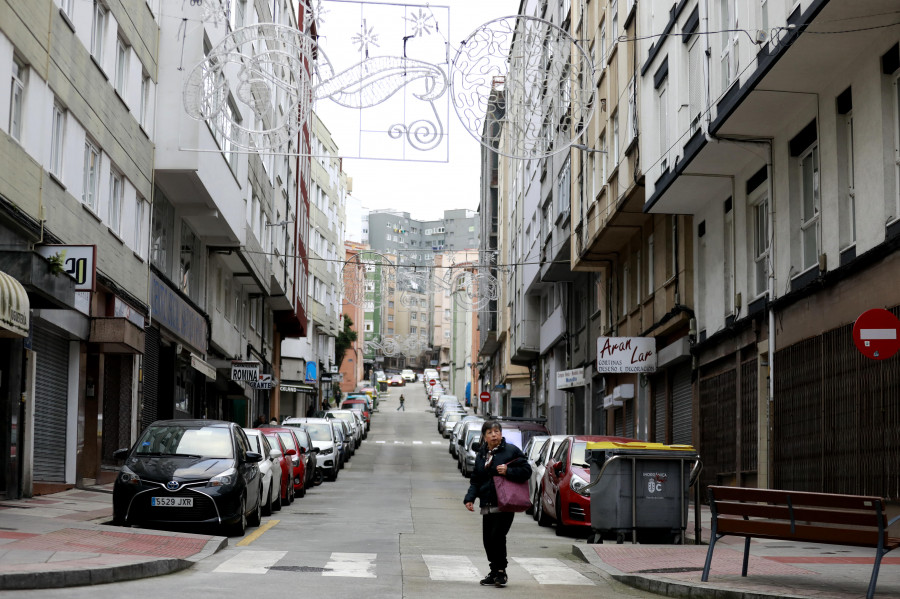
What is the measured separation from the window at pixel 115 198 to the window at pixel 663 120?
10647mm

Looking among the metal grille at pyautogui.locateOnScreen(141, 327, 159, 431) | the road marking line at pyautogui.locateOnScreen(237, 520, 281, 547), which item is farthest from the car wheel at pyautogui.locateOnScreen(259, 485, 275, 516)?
the metal grille at pyautogui.locateOnScreen(141, 327, 159, 431)

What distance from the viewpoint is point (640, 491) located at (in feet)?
50.1

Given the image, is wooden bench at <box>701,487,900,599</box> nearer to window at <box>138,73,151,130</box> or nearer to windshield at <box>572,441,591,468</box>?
windshield at <box>572,441,591,468</box>

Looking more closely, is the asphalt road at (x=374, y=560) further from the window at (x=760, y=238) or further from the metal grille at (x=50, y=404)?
the window at (x=760, y=238)

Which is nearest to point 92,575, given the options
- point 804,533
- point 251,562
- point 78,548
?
point 78,548

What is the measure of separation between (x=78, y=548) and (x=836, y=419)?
31.6ft

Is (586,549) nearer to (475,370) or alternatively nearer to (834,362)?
(834,362)

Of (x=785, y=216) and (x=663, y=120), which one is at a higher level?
(x=663, y=120)

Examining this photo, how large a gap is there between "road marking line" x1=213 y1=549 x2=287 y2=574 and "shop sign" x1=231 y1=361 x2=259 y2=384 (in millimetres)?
22666

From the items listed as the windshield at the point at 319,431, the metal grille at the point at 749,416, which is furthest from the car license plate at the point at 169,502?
the windshield at the point at 319,431

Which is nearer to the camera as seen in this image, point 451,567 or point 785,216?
point 451,567

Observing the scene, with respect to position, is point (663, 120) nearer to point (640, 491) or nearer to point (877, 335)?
point (640, 491)

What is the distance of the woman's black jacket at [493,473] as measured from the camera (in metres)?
11.5

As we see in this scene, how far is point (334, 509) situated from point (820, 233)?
416 inches
